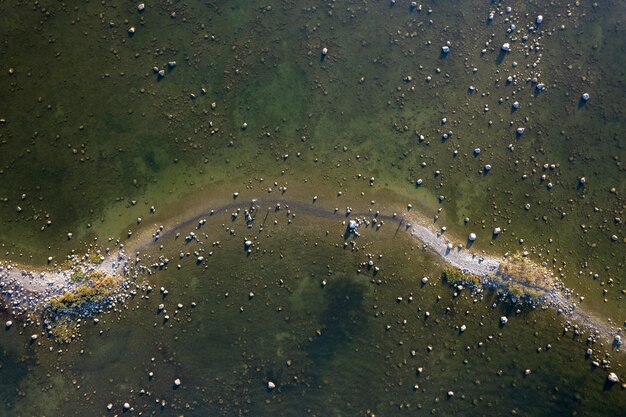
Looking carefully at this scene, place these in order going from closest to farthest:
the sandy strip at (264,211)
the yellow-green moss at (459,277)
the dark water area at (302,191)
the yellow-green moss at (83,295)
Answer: the yellow-green moss at (83,295) < the sandy strip at (264,211) < the dark water area at (302,191) < the yellow-green moss at (459,277)

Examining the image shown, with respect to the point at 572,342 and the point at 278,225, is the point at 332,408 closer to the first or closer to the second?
the point at 278,225

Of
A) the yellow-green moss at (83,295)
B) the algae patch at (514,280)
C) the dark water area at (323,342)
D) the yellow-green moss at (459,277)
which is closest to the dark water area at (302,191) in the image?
the dark water area at (323,342)

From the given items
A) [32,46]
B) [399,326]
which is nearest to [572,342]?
[399,326]

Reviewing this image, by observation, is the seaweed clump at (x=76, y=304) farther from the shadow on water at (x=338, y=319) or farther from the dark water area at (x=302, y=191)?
the shadow on water at (x=338, y=319)

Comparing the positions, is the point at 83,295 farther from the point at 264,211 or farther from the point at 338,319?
the point at 338,319

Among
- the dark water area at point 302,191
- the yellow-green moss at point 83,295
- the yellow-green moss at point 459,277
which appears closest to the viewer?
the yellow-green moss at point 83,295

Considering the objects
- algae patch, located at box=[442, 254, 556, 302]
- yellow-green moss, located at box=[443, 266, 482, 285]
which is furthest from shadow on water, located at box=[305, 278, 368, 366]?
algae patch, located at box=[442, 254, 556, 302]
